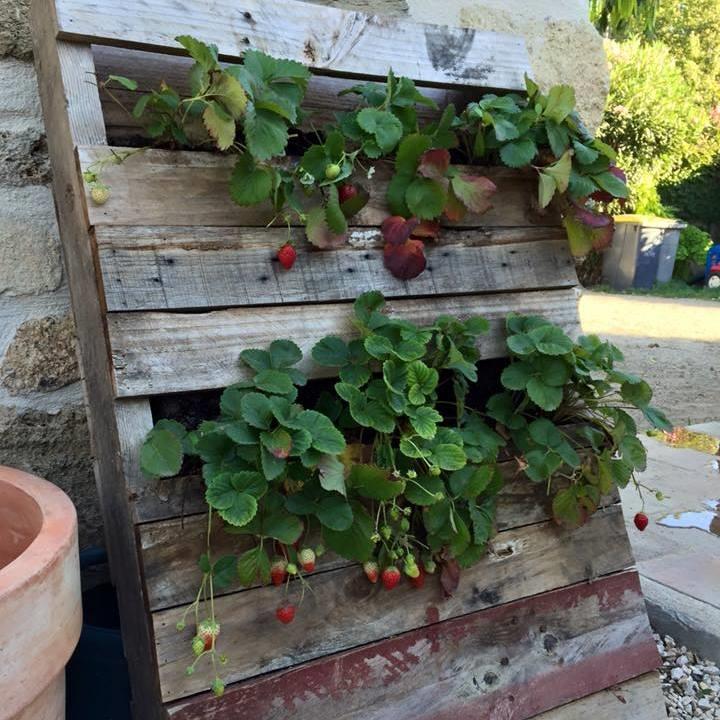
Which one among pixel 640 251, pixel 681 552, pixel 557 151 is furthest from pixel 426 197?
pixel 640 251

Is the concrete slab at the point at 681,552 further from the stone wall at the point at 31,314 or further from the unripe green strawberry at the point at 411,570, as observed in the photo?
the stone wall at the point at 31,314

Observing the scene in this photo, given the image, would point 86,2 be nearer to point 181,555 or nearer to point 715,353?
point 181,555

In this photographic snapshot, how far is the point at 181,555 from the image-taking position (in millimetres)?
1135

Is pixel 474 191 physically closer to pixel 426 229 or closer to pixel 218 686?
pixel 426 229

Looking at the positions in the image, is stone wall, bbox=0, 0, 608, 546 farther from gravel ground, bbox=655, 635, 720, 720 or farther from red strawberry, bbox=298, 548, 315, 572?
gravel ground, bbox=655, 635, 720, 720

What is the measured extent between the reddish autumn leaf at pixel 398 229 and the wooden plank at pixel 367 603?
563 mm

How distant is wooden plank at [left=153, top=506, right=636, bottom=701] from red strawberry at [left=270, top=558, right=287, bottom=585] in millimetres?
60

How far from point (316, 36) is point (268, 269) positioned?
0.47 m

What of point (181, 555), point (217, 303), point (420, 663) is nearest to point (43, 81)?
point (217, 303)

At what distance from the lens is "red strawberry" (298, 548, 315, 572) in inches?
44.2

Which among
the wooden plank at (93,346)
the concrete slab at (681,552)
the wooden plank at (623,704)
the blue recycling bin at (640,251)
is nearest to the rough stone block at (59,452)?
the wooden plank at (93,346)

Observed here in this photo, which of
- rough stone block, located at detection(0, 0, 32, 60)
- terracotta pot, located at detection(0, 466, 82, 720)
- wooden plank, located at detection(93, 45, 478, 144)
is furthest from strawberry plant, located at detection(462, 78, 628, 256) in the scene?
terracotta pot, located at detection(0, 466, 82, 720)

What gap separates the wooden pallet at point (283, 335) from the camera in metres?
1.16

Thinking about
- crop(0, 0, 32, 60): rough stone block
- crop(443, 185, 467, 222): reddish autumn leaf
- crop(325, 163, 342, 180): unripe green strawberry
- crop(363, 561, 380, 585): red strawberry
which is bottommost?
crop(363, 561, 380, 585): red strawberry
